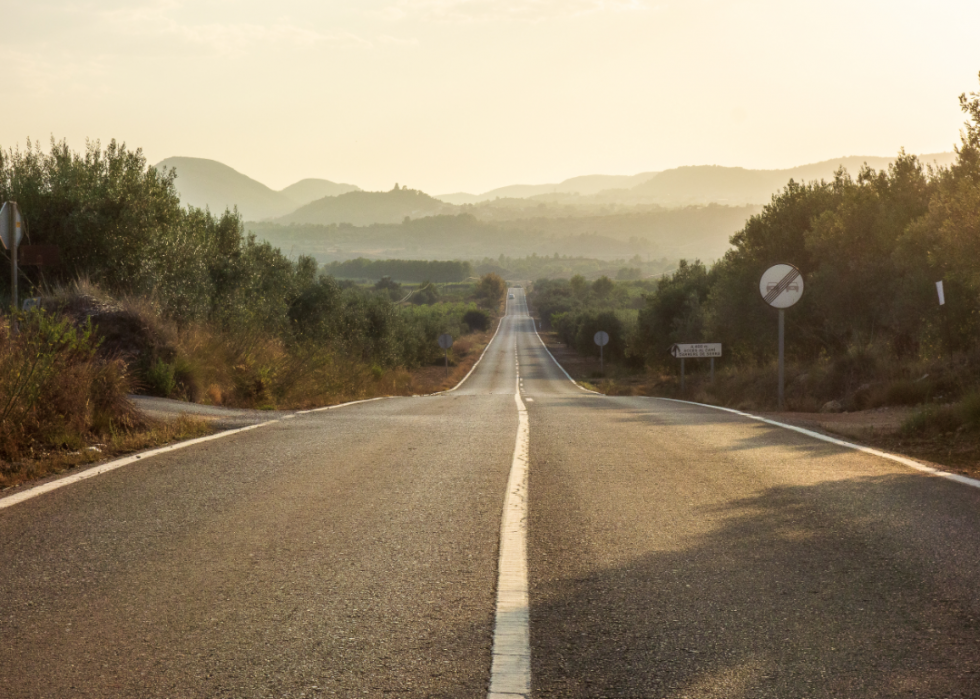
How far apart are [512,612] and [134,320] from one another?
13281 millimetres

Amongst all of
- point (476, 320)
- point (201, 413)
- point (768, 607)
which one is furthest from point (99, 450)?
point (476, 320)

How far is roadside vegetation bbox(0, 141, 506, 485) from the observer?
29.0 ft

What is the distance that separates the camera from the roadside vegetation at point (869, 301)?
15438mm

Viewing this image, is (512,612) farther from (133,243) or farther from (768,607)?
(133,243)

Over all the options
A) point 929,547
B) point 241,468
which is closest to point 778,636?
point 929,547

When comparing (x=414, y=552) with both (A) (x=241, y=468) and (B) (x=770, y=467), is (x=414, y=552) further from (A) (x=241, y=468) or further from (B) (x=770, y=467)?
(B) (x=770, y=467)

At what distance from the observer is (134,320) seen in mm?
15367

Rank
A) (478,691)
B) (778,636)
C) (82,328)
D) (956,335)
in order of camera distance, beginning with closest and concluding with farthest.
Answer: (478,691) → (778,636) → (82,328) → (956,335)

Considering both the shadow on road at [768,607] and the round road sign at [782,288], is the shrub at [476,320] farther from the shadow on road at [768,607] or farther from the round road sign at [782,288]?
the shadow on road at [768,607]

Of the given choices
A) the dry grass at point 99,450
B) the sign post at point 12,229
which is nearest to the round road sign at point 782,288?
the dry grass at point 99,450

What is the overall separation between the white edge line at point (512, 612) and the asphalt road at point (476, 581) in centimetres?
5

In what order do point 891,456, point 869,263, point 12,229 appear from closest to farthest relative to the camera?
point 891,456, point 12,229, point 869,263

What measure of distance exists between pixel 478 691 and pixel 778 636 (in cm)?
132

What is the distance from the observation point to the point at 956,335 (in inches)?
788
